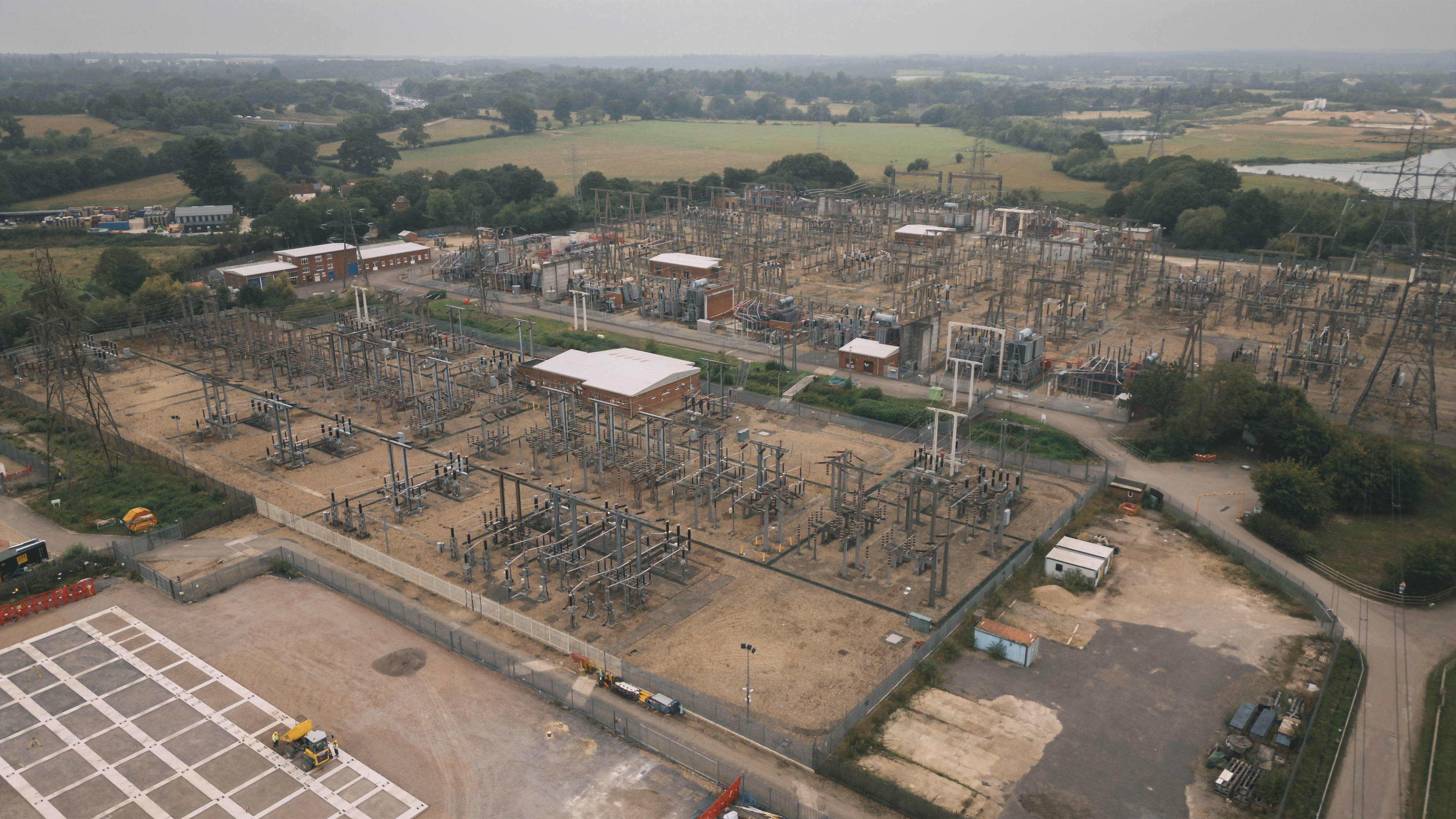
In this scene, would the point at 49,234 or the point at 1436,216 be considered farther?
the point at 49,234

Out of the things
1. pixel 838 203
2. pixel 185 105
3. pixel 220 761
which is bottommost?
pixel 220 761

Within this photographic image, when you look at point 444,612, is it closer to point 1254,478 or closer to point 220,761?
point 220,761

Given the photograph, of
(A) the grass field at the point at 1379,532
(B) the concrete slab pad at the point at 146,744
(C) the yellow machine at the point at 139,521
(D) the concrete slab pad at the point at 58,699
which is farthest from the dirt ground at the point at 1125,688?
(C) the yellow machine at the point at 139,521

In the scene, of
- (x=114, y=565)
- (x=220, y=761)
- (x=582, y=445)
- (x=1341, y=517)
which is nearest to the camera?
(x=220, y=761)

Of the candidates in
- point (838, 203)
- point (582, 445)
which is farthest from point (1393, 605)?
point (838, 203)

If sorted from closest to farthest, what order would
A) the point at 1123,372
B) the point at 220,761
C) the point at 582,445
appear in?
A: the point at 220,761 < the point at 582,445 < the point at 1123,372

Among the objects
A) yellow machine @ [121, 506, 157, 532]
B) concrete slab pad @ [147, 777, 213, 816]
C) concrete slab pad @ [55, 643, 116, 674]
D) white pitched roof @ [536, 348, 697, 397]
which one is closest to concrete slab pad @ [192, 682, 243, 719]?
concrete slab pad @ [147, 777, 213, 816]

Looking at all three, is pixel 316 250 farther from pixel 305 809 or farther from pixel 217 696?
pixel 305 809

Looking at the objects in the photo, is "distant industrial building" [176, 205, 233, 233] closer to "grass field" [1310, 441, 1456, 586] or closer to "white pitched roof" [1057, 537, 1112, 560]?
"white pitched roof" [1057, 537, 1112, 560]
